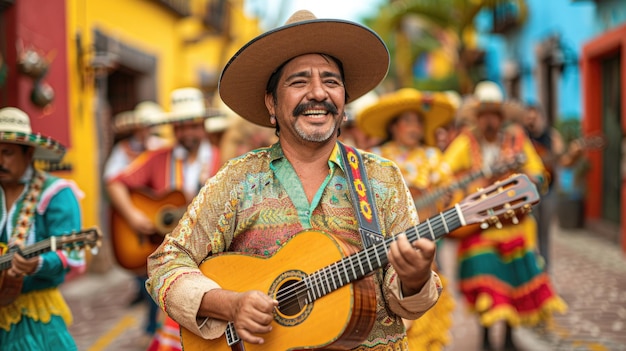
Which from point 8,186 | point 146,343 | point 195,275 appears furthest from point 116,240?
point 195,275

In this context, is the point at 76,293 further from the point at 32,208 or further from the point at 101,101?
the point at 32,208

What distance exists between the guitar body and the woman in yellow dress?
2808 millimetres

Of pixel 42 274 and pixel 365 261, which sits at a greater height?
pixel 365 261

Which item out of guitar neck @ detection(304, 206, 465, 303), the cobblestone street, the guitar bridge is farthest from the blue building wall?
the guitar bridge

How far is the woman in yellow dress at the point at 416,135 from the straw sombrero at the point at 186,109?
140cm

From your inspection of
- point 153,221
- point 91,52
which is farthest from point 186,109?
point 91,52

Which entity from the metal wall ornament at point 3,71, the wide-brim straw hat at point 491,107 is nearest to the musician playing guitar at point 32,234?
the wide-brim straw hat at point 491,107

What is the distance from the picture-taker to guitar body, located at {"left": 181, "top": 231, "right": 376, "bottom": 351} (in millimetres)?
2352

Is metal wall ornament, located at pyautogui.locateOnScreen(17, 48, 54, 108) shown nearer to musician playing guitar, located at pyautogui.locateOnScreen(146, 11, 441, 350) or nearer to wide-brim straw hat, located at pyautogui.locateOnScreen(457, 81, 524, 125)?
wide-brim straw hat, located at pyautogui.locateOnScreen(457, 81, 524, 125)

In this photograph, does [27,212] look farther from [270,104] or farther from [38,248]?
[270,104]

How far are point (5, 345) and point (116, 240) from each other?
2566 millimetres

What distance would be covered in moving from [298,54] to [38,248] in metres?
1.62

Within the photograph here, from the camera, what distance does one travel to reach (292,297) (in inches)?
98.7

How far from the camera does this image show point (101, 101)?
10.5 meters
